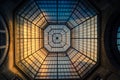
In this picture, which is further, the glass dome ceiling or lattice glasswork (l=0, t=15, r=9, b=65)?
the glass dome ceiling

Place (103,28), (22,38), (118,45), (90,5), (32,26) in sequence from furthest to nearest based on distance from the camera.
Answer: (32,26), (22,38), (90,5), (103,28), (118,45)

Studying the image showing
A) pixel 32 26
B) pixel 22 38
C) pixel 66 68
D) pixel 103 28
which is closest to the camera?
pixel 103 28

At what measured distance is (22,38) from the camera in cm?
3941

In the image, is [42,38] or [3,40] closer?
[3,40]

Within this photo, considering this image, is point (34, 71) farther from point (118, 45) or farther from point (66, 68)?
point (118, 45)

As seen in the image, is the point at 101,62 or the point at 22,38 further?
the point at 22,38

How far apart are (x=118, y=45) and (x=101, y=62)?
16.5 ft

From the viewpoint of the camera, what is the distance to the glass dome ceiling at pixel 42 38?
37.1 m

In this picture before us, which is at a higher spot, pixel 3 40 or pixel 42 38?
pixel 3 40

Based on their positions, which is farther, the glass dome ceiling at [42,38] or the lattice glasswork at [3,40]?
the glass dome ceiling at [42,38]

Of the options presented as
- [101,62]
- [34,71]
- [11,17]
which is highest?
[11,17]

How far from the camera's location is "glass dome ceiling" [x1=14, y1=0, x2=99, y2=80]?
37125mm

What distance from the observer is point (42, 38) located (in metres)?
49.2

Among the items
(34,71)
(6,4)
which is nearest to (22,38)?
(34,71)
